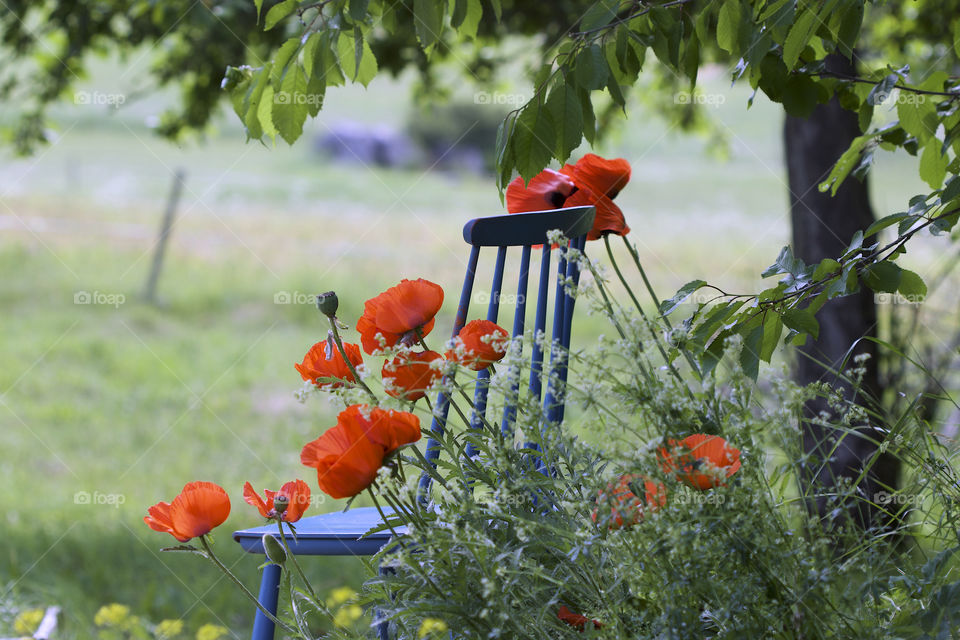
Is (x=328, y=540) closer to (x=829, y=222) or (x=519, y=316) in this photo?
(x=519, y=316)

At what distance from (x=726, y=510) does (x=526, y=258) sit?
0.64 meters

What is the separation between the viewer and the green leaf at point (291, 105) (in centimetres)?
128

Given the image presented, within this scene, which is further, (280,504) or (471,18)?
(471,18)

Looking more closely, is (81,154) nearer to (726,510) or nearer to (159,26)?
(159,26)

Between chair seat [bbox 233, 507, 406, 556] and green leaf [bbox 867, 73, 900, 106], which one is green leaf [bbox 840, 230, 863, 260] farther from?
chair seat [bbox 233, 507, 406, 556]

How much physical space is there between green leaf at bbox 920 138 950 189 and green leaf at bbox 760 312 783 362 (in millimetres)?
506

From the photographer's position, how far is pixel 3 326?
8031mm

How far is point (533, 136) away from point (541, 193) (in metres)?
0.25

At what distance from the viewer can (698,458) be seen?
0.80 metres

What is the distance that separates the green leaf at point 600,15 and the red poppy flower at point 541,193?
246 mm

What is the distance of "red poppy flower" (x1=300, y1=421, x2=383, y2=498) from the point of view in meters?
0.82

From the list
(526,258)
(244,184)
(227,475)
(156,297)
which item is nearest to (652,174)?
(244,184)

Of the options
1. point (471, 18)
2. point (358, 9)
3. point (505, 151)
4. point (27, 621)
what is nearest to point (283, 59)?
point (358, 9)

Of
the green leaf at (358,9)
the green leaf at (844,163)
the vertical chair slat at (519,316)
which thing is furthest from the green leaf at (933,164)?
the green leaf at (358,9)
